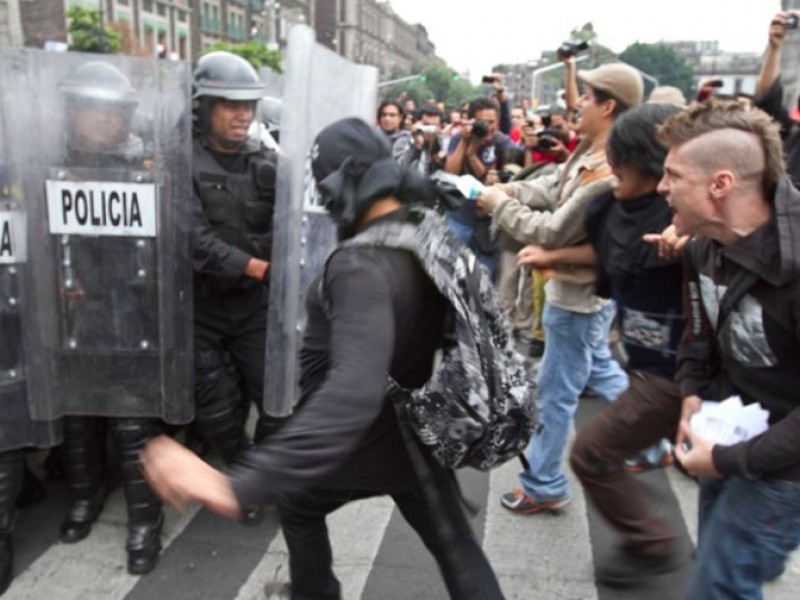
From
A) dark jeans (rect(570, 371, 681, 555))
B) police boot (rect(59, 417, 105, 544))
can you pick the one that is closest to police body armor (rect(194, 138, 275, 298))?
police boot (rect(59, 417, 105, 544))

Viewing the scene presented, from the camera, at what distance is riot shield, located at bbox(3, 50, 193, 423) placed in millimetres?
2723

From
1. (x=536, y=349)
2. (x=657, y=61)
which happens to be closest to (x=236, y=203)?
(x=536, y=349)

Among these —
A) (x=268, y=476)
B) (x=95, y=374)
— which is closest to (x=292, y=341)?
(x=95, y=374)

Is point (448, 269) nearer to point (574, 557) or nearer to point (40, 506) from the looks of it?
point (574, 557)

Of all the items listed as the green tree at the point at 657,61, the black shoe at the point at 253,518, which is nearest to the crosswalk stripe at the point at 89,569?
the black shoe at the point at 253,518

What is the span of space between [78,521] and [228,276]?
121 cm

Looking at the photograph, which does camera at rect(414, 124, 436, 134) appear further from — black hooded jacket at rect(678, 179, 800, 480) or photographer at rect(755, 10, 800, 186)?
black hooded jacket at rect(678, 179, 800, 480)

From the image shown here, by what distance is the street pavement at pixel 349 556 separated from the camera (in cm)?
291

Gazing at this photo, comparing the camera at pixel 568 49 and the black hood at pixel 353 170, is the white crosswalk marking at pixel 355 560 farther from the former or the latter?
the camera at pixel 568 49

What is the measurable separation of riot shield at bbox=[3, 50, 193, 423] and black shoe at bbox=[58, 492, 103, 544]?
546 mm

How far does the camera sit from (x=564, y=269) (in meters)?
3.06

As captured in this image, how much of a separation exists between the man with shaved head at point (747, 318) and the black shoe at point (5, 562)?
2421mm

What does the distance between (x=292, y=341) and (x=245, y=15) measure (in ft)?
228

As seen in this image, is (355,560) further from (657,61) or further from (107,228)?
(657,61)
